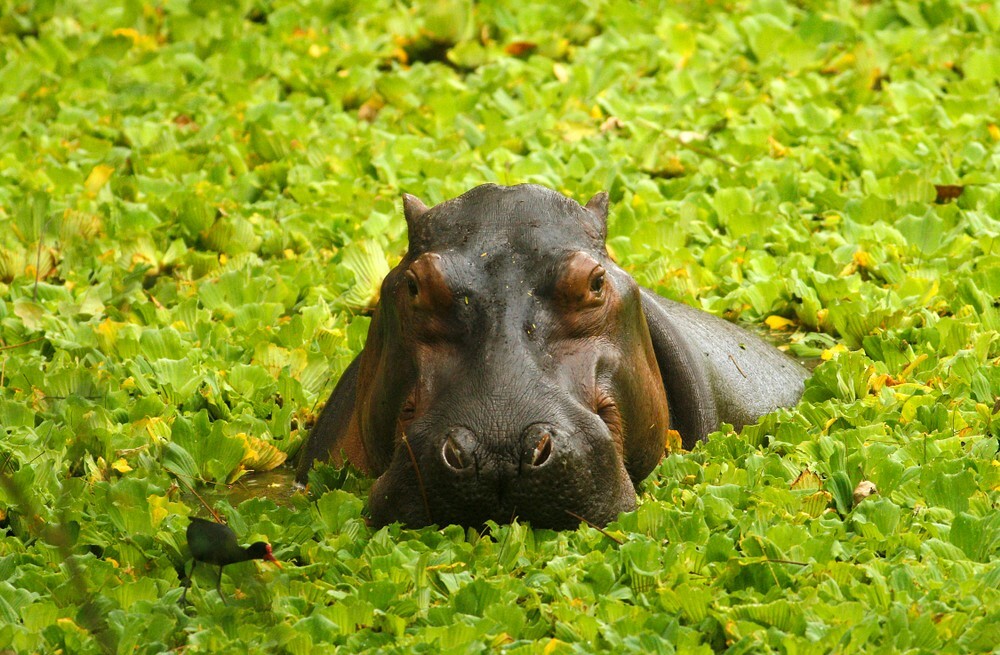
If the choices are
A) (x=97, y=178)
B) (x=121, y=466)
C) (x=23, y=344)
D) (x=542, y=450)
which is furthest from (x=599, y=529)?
(x=97, y=178)

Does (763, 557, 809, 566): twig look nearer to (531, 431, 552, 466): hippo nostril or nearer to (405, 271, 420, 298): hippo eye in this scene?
(531, 431, 552, 466): hippo nostril

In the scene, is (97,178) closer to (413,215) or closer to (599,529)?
(413,215)

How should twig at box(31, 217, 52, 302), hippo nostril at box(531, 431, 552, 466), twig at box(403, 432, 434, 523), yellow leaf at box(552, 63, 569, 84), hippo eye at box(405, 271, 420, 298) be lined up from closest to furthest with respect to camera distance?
hippo nostril at box(531, 431, 552, 466), twig at box(403, 432, 434, 523), hippo eye at box(405, 271, 420, 298), twig at box(31, 217, 52, 302), yellow leaf at box(552, 63, 569, 84)

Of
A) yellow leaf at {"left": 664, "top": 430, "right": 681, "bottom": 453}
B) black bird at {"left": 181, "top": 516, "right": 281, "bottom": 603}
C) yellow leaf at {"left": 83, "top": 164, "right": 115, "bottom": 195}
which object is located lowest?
yellow leaf at {"left": 664, "top": 430, "right": 681, "bottom": 453}

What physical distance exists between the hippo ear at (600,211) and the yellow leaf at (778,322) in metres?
1.51

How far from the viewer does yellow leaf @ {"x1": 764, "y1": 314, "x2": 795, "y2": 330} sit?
6492 mm

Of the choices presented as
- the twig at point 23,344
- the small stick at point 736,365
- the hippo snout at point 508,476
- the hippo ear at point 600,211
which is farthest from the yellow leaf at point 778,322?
the twig at point 23,344

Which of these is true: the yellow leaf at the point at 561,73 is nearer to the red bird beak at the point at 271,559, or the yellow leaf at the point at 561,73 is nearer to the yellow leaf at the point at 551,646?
the red bird beak at the point at 271,559

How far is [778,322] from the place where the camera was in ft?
21.3

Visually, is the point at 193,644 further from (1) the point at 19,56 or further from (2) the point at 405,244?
(1) the point at 19,56

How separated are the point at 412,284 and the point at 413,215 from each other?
20.9 inches

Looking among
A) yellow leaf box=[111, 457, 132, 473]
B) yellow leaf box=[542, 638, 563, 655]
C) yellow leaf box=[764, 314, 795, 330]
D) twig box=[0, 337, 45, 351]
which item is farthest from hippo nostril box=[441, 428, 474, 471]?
twig box=[0, 337, 45, 351]

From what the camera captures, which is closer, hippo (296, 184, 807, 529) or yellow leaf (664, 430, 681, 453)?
hippo (296, 184, 807, 529)

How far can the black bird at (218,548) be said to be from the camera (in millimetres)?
4004
